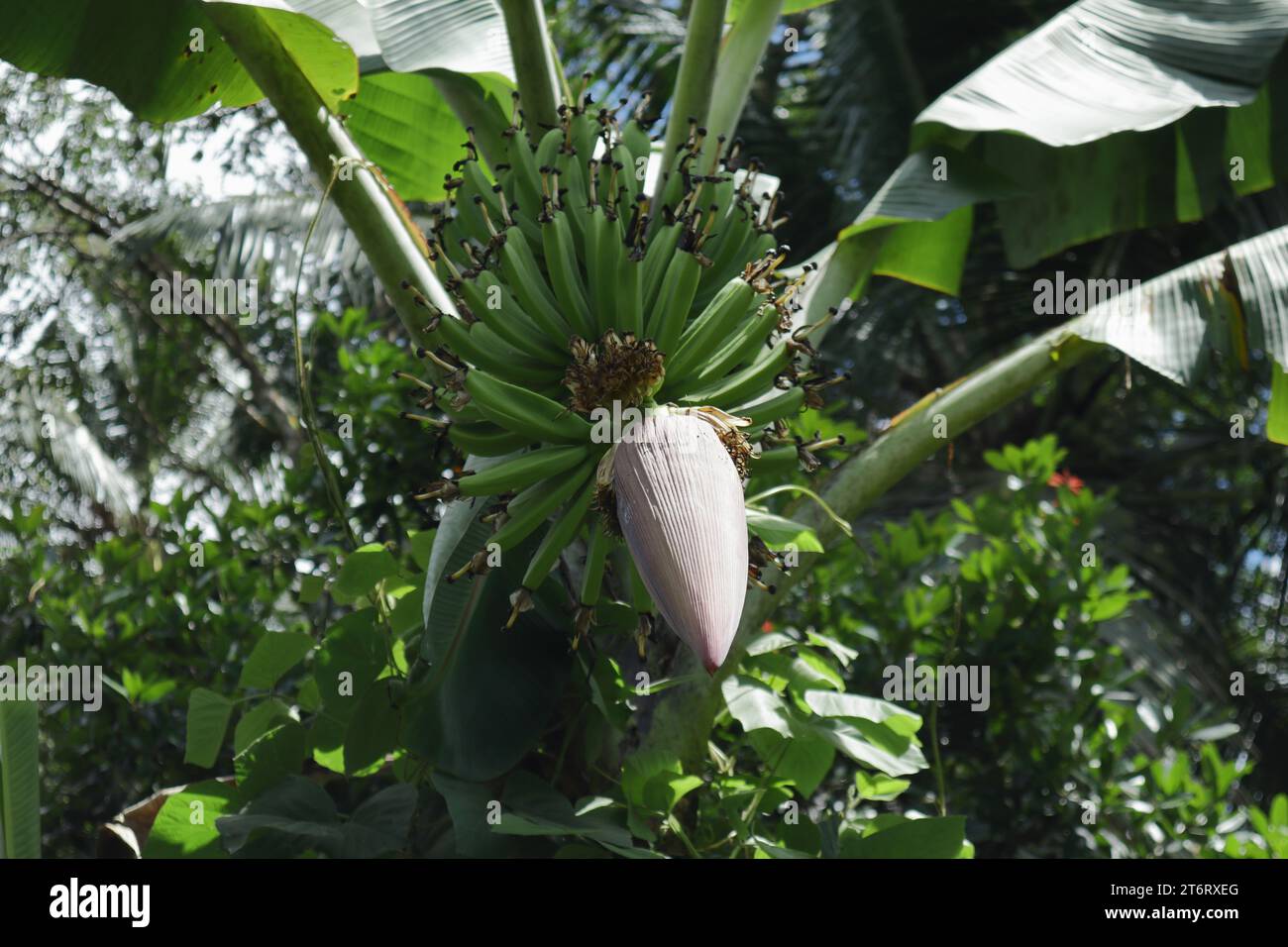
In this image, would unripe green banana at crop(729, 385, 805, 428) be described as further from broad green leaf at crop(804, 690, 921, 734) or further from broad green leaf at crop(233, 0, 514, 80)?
broad green leaf at crop(233, 0, 514, 80)

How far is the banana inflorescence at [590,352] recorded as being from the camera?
191 centimetres

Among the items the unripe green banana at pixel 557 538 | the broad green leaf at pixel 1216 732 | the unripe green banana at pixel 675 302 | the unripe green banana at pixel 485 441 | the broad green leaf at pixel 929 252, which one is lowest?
the broad green leaf at pixel 1216 732

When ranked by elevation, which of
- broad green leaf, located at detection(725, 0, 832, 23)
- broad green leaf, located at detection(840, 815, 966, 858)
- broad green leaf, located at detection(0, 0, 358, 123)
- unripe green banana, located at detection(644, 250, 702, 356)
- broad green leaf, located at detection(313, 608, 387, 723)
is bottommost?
broad green leaf, located at detection(840, 815, 966, 858)

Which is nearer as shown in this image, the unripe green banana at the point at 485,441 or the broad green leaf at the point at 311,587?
the unripe green banana at the point at 485,441

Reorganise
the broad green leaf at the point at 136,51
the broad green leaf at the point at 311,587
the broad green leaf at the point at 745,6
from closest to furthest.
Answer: the broad green leaf at the point at 311,587
the broad green leaf at the point at 136,51
the broad green leaf at the point at 745,6

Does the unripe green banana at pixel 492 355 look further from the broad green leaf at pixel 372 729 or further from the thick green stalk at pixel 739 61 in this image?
the thick green stalk at pixel 739 61

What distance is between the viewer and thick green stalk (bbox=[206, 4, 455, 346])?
2332mm

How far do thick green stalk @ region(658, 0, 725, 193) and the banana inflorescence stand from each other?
35cm

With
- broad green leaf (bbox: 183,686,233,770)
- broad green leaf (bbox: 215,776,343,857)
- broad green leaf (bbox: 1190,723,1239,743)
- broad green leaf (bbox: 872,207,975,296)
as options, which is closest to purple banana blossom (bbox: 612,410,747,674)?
broad green leaf (bbox: 215,776,343,857)

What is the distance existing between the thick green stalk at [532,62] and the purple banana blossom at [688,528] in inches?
40.9

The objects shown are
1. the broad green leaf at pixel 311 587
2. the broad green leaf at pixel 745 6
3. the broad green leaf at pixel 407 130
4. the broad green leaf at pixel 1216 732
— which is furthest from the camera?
the broad green leaf at pixel 1216 732

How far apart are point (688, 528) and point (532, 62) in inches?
52.8

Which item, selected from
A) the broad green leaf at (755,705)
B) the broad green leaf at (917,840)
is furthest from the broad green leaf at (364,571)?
the broad green leaf at (917,840)
